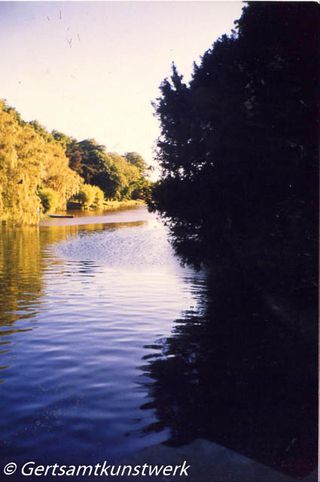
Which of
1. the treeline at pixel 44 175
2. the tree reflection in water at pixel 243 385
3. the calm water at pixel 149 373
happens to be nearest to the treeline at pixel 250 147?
the tree reflection in water at pixel 243 385

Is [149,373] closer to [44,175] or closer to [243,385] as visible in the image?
[243,385]

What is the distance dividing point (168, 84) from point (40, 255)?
1458cm

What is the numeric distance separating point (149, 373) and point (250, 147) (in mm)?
7606

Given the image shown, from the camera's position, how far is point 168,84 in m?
17.4

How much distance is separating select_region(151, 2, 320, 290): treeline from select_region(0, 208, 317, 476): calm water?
2.24m

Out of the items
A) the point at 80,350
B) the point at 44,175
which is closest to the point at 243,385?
the point at 80,350

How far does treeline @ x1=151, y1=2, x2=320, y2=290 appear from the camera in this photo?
11.0m

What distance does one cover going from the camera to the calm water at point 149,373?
6156mm

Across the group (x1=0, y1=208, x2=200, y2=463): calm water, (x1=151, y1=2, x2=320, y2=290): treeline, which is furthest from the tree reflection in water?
(x1=151, y1=2, x2=320, y2=290): treeline

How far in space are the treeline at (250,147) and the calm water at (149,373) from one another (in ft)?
7.35

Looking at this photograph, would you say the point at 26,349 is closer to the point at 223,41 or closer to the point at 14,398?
the point at 14,398

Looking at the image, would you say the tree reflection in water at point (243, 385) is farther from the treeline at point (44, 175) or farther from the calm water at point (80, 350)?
the treeline at point (44, 175)

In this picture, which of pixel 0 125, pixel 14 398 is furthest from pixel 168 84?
pixel 0 125

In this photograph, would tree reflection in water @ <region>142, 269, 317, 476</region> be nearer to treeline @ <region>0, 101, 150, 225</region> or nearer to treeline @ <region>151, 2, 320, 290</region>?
treeline @ <region>151, 2, 320, 290</region>
